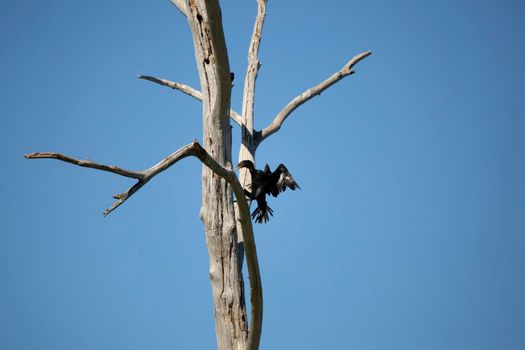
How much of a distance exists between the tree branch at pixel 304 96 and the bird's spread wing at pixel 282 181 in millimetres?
348

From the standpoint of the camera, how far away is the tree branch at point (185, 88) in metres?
5.60

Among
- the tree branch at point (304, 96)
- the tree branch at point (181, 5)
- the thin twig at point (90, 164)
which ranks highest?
the tree branch at point (181, 5)

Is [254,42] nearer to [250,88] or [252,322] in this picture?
[250,88]

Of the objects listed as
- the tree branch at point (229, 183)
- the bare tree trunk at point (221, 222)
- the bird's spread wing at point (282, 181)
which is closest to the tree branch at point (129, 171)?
the tree branch at point (229, 183)

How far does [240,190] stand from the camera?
4.19 meters

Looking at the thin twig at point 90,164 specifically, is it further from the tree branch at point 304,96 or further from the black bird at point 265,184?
the tree branch at point 304,96

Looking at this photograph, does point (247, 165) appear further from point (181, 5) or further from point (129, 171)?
point (129, 171)

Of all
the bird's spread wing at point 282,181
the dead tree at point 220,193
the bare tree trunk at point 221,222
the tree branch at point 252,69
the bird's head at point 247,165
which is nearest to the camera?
the dead tree at point 220,193

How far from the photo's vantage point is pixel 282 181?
17.7 ft

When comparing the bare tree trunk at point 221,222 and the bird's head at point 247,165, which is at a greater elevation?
the bird's head at point 247,165

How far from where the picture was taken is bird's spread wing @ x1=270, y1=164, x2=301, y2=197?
17.7 feet

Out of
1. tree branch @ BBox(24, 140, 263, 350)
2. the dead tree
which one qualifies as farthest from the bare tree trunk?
tree branch @ BBox(24, 140, 263, 350)

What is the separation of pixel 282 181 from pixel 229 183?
1.26 m

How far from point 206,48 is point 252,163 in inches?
40.9
